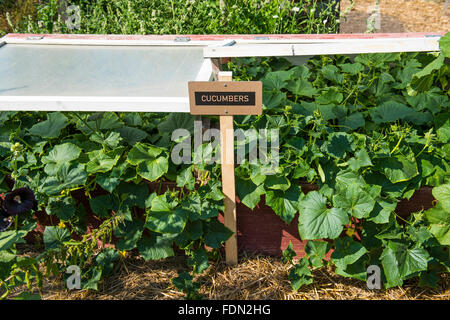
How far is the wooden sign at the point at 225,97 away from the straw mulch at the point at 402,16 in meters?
4.15

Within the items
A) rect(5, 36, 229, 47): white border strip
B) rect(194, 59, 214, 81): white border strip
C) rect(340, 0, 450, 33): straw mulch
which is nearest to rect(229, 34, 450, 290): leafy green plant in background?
rect(194, 59, 214, 81): white border strip

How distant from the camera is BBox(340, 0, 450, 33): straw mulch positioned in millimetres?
5582

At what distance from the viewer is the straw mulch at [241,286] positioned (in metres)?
1.85

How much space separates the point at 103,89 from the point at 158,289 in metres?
0.94

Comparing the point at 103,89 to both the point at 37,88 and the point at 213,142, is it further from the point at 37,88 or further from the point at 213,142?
the point at 213,142

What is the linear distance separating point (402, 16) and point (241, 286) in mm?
5622

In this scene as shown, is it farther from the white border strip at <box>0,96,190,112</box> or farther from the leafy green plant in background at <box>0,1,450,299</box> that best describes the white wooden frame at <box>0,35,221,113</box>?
the leafy green plant in background at <box>0,1,450,299</box>

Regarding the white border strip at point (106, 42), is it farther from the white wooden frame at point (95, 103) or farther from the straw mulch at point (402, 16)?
the straw mulch at point (402, 16)

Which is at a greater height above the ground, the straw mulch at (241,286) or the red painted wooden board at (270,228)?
the red painted wooden board at (270,228)

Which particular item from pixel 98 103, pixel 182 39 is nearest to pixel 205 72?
pixel 98 103

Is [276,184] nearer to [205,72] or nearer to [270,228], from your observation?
[270,228]

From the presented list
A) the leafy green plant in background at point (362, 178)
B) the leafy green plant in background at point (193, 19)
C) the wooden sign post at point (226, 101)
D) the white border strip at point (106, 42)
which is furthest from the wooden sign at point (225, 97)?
the leafy green plant in background at point (193, 19)

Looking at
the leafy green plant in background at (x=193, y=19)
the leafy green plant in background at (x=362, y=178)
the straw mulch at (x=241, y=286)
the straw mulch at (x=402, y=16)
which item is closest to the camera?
the leafy green plant in background at (x=362, y=178)

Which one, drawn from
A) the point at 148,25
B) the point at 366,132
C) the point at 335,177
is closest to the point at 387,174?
the point at 335,177
